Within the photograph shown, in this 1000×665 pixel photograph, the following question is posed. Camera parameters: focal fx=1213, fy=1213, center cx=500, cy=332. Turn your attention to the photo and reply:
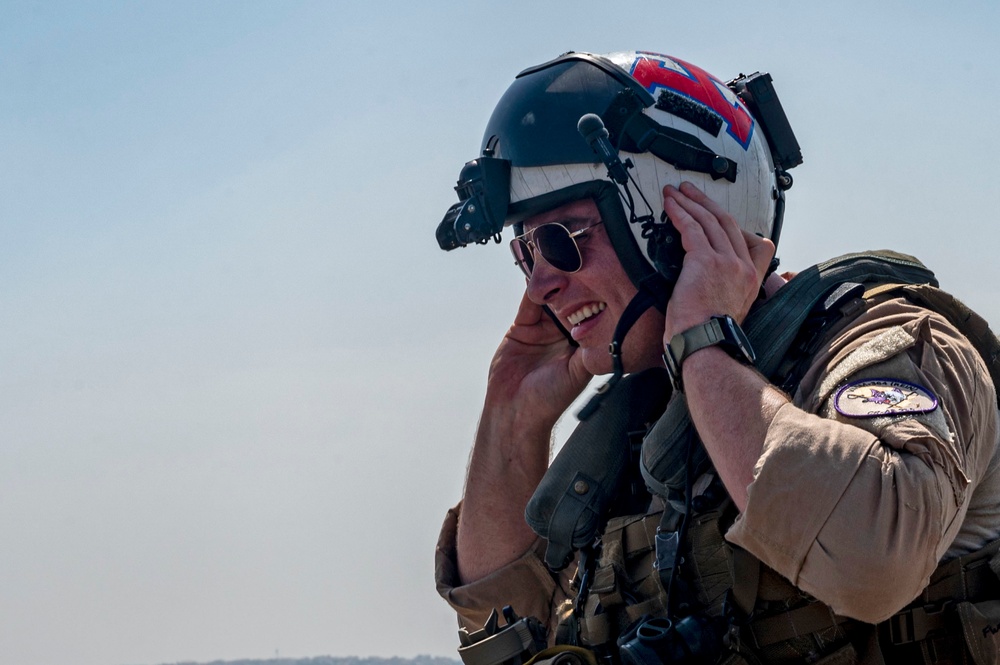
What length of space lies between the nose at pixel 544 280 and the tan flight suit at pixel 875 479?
1259mm

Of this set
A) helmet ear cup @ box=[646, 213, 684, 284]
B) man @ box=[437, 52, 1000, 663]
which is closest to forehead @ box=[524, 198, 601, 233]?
man @ box=[437, 52, 1000, 663]

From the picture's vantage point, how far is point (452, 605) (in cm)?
484

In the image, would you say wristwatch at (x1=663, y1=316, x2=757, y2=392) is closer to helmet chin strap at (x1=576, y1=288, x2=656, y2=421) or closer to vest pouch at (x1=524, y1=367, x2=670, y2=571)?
helmet chin strap at (x1=576, y1=288, x2=656, y2=421)

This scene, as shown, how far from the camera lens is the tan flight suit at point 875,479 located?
2645 millimetres

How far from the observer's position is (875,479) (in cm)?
266

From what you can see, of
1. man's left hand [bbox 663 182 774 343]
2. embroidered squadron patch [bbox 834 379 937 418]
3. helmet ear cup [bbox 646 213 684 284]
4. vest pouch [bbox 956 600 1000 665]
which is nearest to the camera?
embroidered squadron patch [bbox 834 379 937 418]

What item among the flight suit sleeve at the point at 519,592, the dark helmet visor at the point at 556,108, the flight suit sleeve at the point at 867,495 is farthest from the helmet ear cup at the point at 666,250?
the flight suit sleeve at the point at 519,592

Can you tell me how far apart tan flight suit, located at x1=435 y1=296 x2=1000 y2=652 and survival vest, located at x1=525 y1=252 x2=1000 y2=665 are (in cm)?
31

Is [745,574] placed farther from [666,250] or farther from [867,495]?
[666,250]

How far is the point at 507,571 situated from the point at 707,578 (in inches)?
57.4

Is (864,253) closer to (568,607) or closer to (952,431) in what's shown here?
(952,431)

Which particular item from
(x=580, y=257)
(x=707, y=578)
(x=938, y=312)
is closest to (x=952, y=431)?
(x=938, y=312)

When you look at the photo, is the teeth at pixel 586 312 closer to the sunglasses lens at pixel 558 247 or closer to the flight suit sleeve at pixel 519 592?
the sunglasses lens at pixel 558 247

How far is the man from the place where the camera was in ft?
8.98
